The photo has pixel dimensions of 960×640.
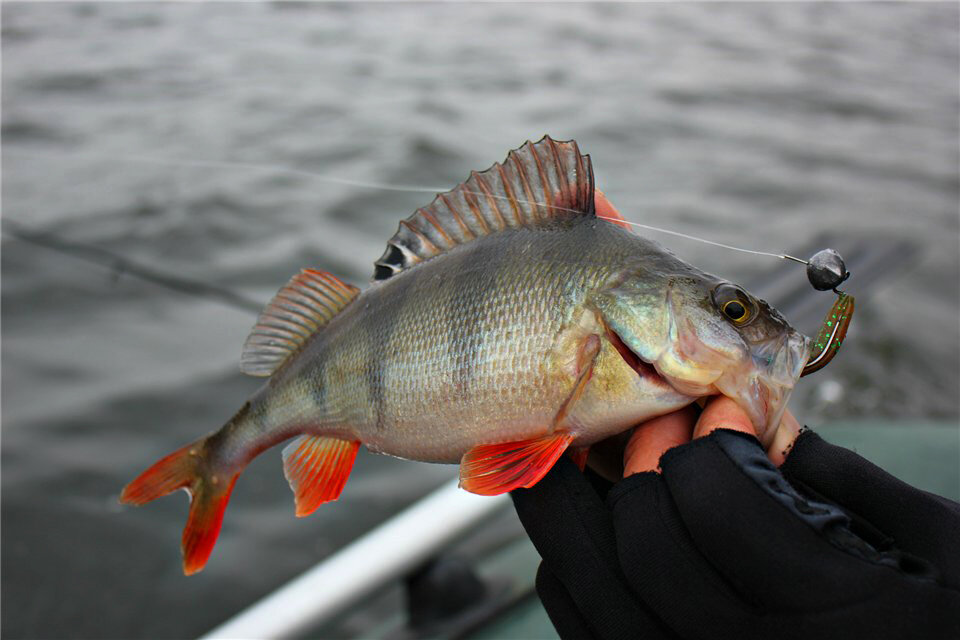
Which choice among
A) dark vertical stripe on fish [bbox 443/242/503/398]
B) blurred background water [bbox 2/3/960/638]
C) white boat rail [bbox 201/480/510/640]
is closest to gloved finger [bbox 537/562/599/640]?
dark vertical stripe on fish [bbox 443/242/503/398]

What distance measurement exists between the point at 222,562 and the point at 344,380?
104 inches

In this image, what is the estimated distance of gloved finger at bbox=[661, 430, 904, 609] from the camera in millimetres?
1163

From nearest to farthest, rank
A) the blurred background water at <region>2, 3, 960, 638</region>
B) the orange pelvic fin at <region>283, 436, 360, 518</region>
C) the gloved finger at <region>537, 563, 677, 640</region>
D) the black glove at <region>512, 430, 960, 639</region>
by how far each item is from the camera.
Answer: the black glove at <region>512, 430, 960, 639</region> → the gloved finger at <region>537, 563, 677, 640</region> → the orange pelvic fin at <region>283, 436, 360, 518</region> → the blurred background water at <region>2, 3, 960, 638</region>

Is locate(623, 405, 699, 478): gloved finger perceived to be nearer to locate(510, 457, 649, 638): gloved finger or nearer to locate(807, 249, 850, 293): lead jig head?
locate(510, 457, 649, 638): gloved finger

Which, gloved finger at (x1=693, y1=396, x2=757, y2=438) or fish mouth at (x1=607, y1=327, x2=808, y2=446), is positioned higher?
fish mouth at (x1=607, y1=327, x2=808, y2=446)

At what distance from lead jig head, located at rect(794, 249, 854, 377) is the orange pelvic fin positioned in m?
0.89

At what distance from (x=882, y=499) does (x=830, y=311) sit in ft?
1.05

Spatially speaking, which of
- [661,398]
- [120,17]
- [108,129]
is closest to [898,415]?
[661,398]

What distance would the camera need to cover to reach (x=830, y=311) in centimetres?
140

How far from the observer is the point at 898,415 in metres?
5.25

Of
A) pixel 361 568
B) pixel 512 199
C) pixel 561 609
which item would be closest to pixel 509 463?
pixel 561 609

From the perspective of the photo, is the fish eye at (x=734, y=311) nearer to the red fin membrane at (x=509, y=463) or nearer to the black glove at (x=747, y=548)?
the black glove at (x=747, y=548)

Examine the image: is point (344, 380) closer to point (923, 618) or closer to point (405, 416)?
point (405, 416)

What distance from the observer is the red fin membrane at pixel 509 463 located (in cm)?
138
